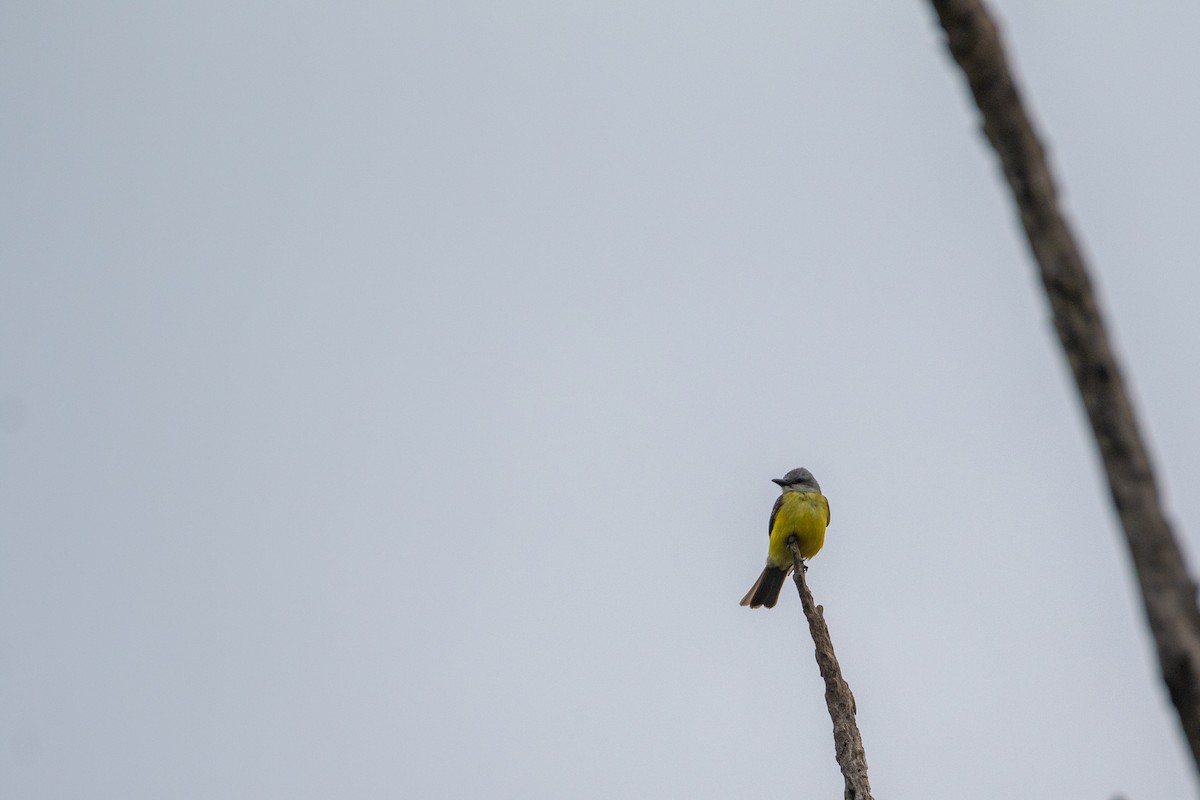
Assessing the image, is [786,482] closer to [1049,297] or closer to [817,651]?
[817,651]

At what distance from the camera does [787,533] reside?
560 inches

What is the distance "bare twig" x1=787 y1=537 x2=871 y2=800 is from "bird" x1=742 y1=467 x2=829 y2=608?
4737 millimetres

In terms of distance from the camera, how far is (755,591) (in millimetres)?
14625

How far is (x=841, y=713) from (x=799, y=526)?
19.2 feet

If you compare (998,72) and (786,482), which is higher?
(786,482)

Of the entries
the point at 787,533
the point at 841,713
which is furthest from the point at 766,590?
the point at 841,713

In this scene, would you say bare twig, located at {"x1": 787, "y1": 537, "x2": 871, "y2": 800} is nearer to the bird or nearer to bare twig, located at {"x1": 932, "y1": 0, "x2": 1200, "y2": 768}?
the bird

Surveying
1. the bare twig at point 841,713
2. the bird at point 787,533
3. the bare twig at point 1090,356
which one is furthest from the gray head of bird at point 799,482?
the bare twig at point 1090,356

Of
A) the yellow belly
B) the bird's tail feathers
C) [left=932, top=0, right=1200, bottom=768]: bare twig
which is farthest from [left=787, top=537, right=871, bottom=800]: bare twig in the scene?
[left=932, top=0, right=1200, bottom=768]: bare twig

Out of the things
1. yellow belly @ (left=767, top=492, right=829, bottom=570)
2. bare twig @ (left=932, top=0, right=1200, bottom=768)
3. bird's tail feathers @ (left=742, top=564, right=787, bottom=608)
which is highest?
yellow belly @ (left=767, top=492, right=829, bottom=570)

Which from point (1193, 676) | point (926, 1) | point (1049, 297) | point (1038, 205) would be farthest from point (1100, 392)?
point (926, 1)

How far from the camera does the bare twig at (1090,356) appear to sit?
8.41 feet

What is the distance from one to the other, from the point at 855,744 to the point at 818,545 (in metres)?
6.40

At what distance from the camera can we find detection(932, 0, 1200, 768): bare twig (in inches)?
101
